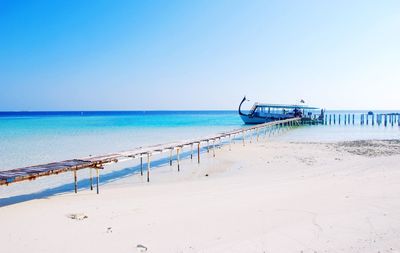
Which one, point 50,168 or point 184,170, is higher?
point 50,168

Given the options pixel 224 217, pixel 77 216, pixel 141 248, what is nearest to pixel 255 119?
pixel 224 217

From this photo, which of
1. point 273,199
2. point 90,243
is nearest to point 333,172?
point 273,199

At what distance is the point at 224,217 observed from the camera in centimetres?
654

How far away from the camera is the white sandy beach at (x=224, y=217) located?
17.2 feet

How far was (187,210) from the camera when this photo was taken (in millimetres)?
7141

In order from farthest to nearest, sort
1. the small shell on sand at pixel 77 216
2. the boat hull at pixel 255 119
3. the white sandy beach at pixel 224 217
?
the boat hull at pixel 255 119 → the small shell on sand at pixel 77 216 → the white sandy beach at pixel 224 217

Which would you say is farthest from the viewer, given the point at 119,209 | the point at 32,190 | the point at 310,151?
the point at 310,151

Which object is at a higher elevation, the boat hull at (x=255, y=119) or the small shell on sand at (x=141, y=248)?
the boat hull at (x=255, y=119)

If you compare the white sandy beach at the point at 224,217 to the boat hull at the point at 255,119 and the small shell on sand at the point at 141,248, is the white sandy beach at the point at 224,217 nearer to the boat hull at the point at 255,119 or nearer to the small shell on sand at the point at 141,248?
the small shell on sand at the point at 141,248

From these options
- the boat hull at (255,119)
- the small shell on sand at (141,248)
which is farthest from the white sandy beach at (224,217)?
the boat hull at (255,119)

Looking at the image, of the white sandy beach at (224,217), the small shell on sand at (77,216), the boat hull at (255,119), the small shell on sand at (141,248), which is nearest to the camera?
the small shell on sand at (141,248)

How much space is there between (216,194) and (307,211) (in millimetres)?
2618

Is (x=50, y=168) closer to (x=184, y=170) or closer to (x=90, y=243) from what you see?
(x=90, y=243)

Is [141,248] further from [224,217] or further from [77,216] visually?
[77,216]
